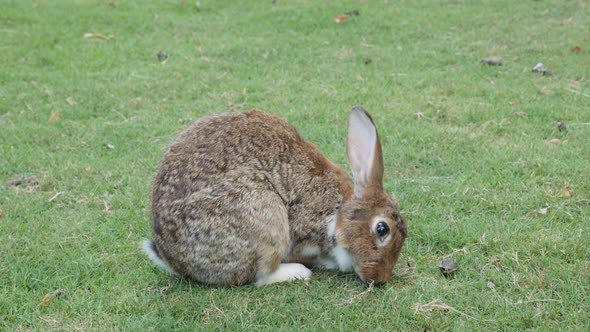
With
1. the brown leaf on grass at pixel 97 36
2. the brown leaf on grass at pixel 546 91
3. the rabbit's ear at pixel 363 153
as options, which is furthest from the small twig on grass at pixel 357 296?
the brown leaf on grass at pixel 97 36

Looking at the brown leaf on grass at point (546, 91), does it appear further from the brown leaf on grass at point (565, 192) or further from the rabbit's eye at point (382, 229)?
the rabbit's eye at point (382, 229)

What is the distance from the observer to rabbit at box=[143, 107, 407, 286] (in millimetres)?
3697

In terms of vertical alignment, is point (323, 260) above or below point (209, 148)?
below

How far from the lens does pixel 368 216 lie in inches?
152

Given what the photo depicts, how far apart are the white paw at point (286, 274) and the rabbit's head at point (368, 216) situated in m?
A: 0.30

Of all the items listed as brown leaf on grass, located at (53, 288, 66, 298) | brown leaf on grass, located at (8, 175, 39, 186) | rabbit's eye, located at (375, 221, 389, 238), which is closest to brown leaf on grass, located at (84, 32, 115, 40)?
brown leaf on grass, located at (8, 175, 39, 186)

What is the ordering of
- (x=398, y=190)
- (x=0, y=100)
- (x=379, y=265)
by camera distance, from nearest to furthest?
(x=379, y=265) < (x=398, y=190) < (x=0, y=100)

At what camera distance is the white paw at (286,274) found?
3867 millimetres

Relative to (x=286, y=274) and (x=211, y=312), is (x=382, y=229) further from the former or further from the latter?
(x=211, y=312)

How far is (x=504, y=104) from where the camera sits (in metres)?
6.59

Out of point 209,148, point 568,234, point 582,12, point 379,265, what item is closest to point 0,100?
point 209,148

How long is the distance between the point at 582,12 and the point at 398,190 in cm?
702

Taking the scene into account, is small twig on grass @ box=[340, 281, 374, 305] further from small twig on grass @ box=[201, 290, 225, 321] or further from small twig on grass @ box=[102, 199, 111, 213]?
small twig on grass @ box=[102, 199, 111, 213]

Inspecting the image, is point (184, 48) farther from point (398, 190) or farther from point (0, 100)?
point (398, 190)
